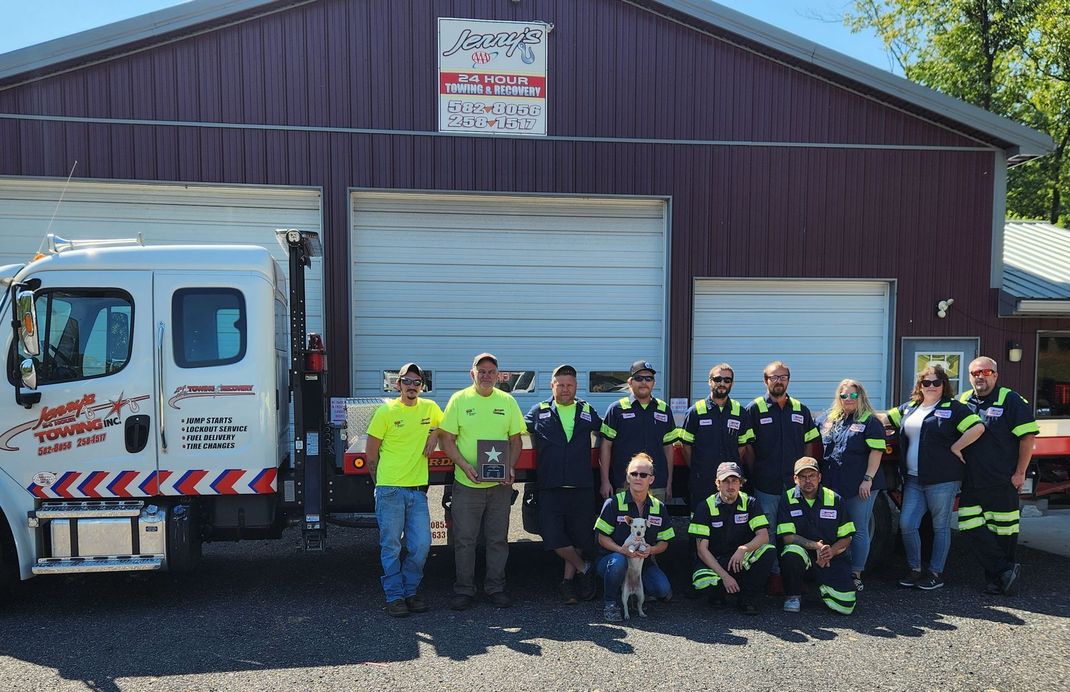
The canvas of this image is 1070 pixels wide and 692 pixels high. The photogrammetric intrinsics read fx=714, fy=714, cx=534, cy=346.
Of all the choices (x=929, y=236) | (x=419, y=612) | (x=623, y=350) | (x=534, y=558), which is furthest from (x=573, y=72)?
(x=419, y=612)

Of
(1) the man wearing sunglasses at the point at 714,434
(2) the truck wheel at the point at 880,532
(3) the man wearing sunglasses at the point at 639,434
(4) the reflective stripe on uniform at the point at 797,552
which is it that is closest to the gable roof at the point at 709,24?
(1) the man wearing sunglasses at the point at 714,434

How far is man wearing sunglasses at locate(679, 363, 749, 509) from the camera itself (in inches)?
218

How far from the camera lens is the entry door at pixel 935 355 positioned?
10.0 m

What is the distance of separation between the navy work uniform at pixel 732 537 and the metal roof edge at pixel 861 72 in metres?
6.82

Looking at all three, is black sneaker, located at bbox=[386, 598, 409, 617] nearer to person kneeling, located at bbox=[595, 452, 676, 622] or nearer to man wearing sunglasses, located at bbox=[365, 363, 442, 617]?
man wearing sunglasses, located at bbox=[365, 363, 442, 617]

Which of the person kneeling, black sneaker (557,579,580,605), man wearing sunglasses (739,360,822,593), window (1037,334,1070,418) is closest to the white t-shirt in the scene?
man wearing sunglasses (739,360,822,593)

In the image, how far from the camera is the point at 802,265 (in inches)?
384

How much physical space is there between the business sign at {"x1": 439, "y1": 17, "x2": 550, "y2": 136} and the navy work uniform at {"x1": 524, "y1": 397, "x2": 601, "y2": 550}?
5074mm

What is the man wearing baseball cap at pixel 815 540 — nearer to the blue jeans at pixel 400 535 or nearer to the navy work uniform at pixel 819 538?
the navy work uniform at pixel 819 538

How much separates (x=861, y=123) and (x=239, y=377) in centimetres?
886

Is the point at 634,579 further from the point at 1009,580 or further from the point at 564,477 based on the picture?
the point at 1009,580

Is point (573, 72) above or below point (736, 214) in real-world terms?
above

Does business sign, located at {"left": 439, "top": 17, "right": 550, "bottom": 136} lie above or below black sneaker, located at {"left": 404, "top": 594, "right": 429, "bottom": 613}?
above

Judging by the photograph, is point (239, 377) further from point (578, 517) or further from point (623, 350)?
point (623, 350)
